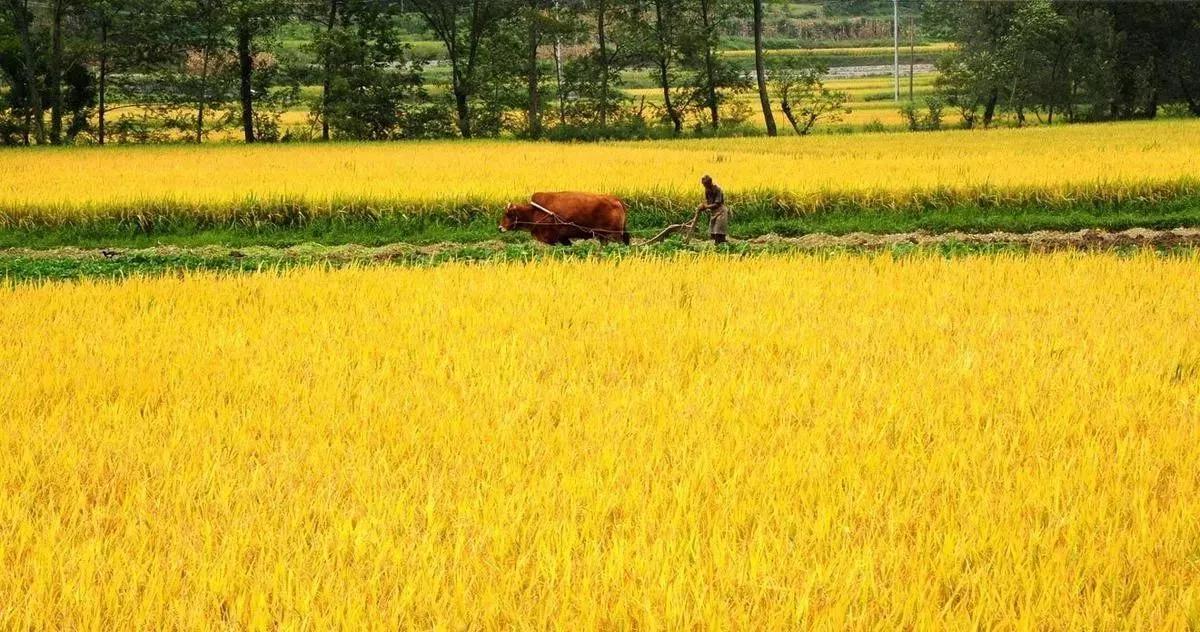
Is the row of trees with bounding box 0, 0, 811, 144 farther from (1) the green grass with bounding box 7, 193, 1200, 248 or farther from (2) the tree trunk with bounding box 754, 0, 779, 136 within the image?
(1) the green grass with bounding box 7, 193, 1200, 248

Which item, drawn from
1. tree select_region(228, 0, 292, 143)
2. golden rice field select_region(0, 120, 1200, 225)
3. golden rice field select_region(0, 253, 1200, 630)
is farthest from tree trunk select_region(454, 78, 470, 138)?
golden rice field select_region(0, 253, 1200, 630)

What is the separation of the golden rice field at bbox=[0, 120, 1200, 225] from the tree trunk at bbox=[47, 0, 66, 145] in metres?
5.54

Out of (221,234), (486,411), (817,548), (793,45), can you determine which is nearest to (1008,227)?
(221,234)

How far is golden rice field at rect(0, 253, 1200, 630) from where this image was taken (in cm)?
251

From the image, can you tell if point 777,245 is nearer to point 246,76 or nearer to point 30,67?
point 246,76

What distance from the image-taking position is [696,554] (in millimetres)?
2701

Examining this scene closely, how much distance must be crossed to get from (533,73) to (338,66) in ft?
20.7

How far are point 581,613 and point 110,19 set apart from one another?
39.2 m

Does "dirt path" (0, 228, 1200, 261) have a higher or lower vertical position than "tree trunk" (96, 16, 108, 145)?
lower

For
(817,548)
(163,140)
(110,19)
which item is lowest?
(817,548)

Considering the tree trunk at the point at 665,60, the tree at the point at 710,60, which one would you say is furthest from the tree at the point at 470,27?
the tree at the point at 710,60

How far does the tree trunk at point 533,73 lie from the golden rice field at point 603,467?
30.6 m

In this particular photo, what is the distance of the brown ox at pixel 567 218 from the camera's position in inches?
458

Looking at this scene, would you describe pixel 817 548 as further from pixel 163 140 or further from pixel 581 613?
pixel 163 140
